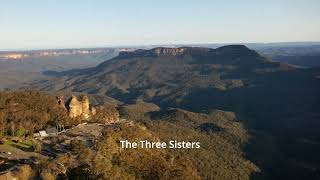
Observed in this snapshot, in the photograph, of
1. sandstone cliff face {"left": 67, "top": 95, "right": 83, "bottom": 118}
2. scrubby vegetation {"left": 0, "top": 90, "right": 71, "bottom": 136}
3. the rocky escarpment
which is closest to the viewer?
scrubby vegetation {"left": 0, "top": 90, "right": 71, "bottom": 136}

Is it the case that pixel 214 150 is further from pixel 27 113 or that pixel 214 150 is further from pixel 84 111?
pixel 27 113

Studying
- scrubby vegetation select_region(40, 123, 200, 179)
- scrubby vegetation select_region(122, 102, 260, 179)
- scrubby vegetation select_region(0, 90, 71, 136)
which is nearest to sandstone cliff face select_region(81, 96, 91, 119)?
scrubby vegetation select_region(0, 90, 71, 136)

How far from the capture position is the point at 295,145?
196625mm

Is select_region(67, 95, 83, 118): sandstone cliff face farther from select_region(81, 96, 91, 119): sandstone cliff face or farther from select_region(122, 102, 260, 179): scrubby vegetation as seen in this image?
select_region(122, 102, 260, 179): scrubby vegetation

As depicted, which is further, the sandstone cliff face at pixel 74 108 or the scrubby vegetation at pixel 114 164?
the sandstone cliff face at pixel 74 108

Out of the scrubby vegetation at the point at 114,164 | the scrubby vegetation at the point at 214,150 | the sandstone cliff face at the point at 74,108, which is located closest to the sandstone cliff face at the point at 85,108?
the sandstone cliff face at the point at 74,108

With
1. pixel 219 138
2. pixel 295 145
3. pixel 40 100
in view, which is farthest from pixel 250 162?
pixel 40 100

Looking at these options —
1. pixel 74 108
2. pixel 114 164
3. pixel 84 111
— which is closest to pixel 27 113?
pixel 74 108

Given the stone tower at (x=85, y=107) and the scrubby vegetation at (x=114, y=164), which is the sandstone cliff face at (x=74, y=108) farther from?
the scrubby vegetation at (x=114, y=164)

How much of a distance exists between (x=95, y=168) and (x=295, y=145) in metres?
138

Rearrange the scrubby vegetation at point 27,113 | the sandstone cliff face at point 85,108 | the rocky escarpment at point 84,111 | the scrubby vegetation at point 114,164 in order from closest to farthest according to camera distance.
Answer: the scrubby vegetation at point 114,164 → the scrubby vegetation at point 27,113 → the rocky escarpment at point 84,111 → the sandstone cliff face at point 85,108

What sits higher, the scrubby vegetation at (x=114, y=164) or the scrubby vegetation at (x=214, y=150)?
the scrubby vegetation at (x=114, y=164)

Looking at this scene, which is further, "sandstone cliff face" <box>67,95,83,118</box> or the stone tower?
the stone tower

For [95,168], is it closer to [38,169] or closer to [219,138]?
[38,169]
